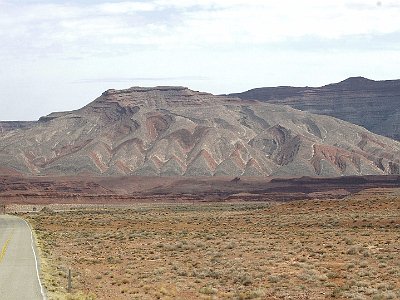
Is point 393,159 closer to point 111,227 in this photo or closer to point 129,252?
point 111,227

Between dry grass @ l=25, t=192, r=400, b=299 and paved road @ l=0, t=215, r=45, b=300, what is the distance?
0.69 m

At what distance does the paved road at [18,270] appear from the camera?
2248cm

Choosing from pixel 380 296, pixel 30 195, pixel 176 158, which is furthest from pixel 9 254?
pixel 176 158

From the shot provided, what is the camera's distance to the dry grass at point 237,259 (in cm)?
2475

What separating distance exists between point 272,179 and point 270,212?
319ft

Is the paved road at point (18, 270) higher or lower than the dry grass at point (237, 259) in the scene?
higher

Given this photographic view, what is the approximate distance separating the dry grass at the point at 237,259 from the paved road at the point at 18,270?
689mm

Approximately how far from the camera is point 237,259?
3334 cm

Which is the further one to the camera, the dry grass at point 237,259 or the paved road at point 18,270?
the dry grass at point 237,259

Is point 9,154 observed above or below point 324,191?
above

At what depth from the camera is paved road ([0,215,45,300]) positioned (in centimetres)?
2248

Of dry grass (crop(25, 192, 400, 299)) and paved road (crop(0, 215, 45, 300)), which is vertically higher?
paved road (crop(0, 215, 45, 300))

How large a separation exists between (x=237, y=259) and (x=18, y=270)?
35.7 ft

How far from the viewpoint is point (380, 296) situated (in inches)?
877
